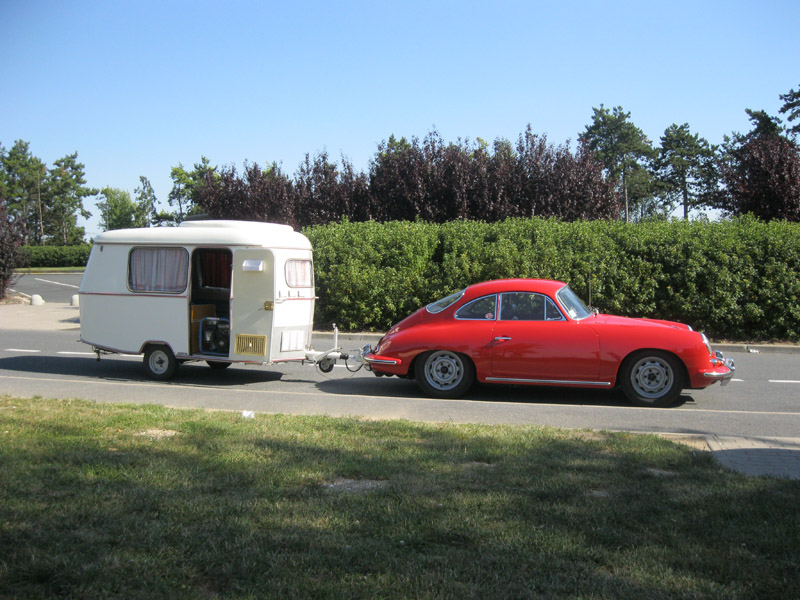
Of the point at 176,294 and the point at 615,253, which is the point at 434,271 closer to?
the point at 615,253

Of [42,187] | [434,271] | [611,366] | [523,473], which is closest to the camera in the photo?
[523,473]

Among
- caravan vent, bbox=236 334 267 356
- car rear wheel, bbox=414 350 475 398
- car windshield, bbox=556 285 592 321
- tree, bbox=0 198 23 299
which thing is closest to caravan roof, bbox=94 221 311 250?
caravan vent, bbox=236 334 267 356

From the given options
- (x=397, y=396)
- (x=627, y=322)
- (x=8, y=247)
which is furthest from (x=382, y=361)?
(x=8, y=247)

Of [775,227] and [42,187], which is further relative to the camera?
[42,187]

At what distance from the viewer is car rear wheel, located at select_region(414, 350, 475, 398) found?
9570 millimetres

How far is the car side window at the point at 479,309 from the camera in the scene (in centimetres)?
967

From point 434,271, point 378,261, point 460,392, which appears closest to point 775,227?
point 434,271

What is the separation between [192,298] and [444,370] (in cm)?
459

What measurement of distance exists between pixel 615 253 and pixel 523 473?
502 inches

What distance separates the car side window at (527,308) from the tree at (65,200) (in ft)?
236

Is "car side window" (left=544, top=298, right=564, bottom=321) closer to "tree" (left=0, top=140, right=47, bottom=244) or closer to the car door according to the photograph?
the car door

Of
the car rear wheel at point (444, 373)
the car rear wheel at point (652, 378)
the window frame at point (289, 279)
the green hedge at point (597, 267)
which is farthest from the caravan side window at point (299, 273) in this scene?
the green hedge at point (597, 267)

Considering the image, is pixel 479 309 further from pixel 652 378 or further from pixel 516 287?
pixel 652 378

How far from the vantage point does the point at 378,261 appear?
18.3 m
